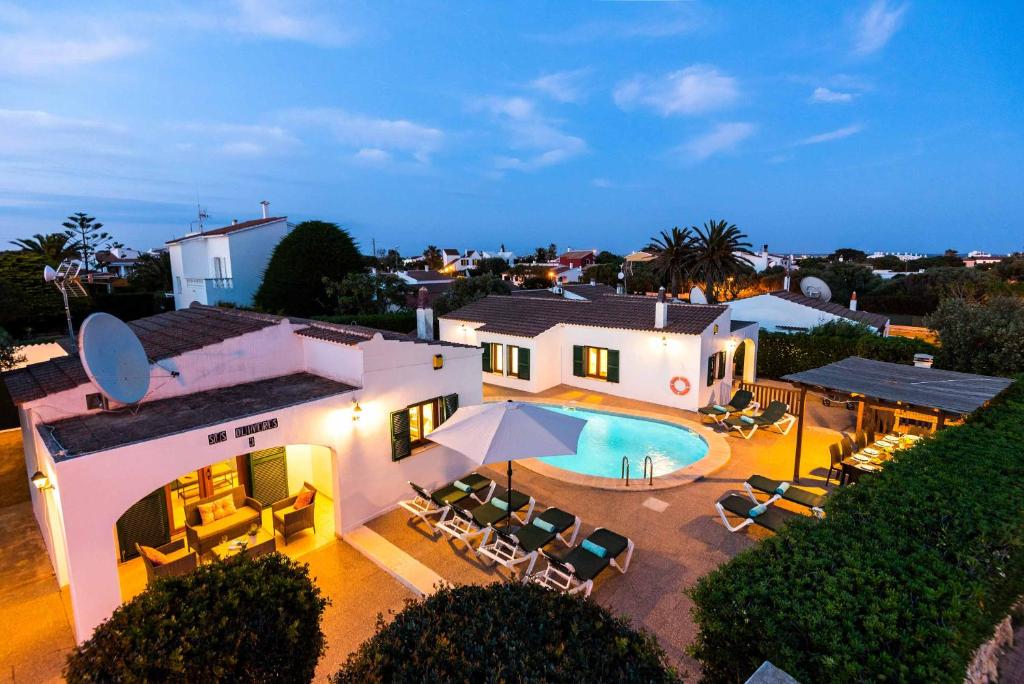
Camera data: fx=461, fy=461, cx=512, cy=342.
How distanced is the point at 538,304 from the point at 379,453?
14.2 meters

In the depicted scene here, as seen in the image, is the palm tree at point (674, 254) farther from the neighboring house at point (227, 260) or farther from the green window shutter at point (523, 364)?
the neighboring house at point (227, 260)

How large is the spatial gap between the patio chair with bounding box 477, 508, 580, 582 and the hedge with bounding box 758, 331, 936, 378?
53.2 ft

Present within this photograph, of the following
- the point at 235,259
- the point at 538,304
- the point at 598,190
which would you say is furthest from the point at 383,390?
the point at 598,190

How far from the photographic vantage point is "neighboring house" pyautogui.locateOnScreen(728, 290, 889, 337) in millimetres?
23234

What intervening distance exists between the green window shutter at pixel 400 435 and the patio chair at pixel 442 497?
2.28ft

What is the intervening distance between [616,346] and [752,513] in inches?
419

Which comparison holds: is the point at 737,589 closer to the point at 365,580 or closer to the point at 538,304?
the point at 365,580

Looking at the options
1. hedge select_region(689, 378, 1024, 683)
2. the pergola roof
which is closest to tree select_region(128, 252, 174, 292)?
the pergola roof

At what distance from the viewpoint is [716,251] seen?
35.2 m

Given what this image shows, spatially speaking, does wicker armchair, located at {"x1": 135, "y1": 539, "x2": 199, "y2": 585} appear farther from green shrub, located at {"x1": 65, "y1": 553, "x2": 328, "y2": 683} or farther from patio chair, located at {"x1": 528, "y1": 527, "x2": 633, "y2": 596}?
patio chair, located at {"x1": 528, "y1": 527, "x2": 633, "y2": 596}

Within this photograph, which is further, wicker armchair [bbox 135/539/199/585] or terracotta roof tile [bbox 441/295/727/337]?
terracotta roof tile [bbox 441/295/727/337]

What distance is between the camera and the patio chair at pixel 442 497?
9.30 m

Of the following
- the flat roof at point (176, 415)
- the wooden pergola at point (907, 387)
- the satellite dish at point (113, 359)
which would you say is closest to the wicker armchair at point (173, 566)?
the flat roof at point (176, 415)

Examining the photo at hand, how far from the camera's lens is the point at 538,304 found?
22672mm
